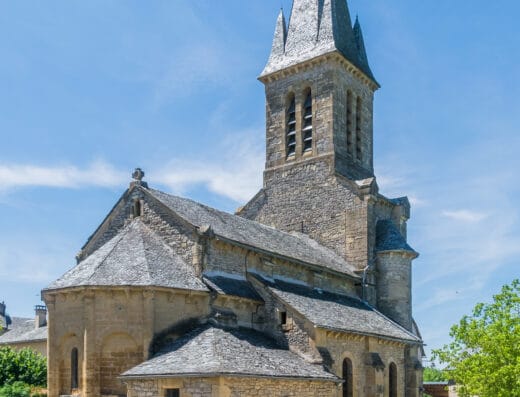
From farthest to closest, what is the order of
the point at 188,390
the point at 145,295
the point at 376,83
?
the point at 376,83 → the point at 145,295 → the point at 188,390

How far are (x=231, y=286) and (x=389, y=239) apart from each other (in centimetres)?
1191

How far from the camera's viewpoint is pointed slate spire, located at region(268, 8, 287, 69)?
3769 cm

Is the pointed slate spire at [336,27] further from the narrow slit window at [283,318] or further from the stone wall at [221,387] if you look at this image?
the stone wall at [221,387]

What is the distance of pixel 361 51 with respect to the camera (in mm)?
38625

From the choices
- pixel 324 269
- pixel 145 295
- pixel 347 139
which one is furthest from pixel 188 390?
pixel 347 139

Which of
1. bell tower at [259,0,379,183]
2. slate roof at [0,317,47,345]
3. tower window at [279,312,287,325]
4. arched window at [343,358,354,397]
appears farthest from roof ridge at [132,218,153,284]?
slate roof at [0,317,47,345]

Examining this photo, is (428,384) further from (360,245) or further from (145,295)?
(145,295)

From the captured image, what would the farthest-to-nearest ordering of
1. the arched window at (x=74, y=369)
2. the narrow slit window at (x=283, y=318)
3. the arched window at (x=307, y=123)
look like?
the arched window at (x=307, y=123) < the narrow slit window at (x=283, y=318) < the arched window at (x=74, y=369)

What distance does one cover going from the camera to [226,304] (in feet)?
75.9

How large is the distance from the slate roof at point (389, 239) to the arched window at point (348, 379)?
8.89m

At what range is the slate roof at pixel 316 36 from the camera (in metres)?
36.1

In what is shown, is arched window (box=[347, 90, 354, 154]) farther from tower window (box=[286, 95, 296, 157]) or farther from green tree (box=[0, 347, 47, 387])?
green tree (box=[0, 347, 47, 387])

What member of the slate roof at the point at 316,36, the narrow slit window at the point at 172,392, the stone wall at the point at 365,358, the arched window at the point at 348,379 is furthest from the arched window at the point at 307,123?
the narrow slit window at the point at 172,392

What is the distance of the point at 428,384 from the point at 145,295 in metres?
30.4
